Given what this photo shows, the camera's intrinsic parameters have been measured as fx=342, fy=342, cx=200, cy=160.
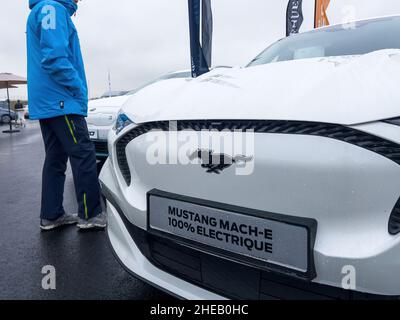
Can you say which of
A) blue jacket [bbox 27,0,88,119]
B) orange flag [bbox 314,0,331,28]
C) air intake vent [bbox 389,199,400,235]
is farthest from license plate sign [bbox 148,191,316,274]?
orange flag [bbox 314,0,331,28]

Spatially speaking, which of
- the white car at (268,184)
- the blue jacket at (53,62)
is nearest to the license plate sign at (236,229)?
the white car at (268,184)

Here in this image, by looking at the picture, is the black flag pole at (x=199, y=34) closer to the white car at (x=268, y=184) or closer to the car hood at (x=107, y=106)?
the car hood at (x=107, y=106)

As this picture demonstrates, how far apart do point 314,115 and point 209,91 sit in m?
0.48

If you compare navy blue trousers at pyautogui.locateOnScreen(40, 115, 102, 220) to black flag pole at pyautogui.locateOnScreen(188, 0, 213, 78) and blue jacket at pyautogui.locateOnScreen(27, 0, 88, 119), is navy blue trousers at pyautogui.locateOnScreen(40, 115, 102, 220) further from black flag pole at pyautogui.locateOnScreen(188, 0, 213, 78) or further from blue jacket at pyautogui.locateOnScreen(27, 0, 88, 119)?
black flag pole at pyautogui.locateOnScreen(188, 0, 213, 78)

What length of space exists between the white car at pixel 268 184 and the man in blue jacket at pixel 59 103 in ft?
3.14

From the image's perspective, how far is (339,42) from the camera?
2121 mm

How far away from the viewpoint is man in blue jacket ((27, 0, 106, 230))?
220 cm

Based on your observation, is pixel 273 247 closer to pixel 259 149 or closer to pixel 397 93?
pixel 259 149

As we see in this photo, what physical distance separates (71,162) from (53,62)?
67cm

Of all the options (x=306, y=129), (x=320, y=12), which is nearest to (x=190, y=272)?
(x=306, y=129)

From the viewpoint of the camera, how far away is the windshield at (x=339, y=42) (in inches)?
75.6

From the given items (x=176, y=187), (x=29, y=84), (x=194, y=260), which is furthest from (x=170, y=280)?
(x=29, y=84)

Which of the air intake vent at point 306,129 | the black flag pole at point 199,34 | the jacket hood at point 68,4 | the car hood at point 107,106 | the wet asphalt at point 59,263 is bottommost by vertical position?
the wet asphalt at point 59,263

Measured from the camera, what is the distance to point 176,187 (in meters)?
1.25
